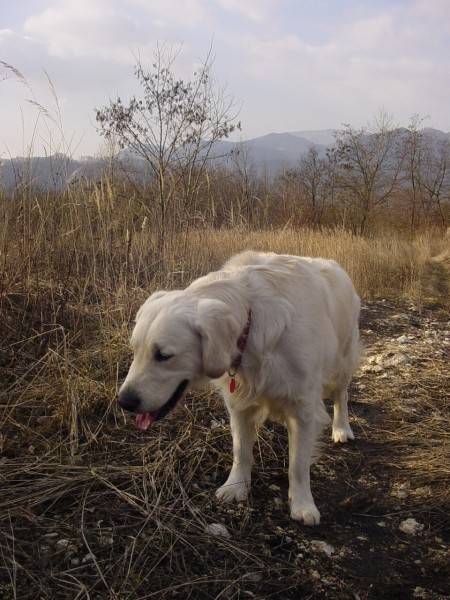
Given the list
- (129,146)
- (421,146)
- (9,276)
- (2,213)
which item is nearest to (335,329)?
(9,276)

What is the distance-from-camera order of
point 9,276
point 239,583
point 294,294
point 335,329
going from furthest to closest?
point 9,276 → point 335,329 → point 294,294 → point 239,583

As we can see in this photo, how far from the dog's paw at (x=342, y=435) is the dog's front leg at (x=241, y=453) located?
0.78m

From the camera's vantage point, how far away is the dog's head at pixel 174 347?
6.21ft

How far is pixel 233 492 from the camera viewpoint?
7.99 ft

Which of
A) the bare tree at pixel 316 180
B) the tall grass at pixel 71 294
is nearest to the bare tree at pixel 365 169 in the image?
the bare tree at pixel 316 180

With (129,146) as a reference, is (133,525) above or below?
below

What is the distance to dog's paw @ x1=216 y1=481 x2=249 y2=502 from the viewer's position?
2412mm

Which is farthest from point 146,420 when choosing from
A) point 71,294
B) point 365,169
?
point 365,169

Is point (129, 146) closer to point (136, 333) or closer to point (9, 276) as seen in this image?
point (9, 276)

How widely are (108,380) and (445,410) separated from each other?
7.49 ft

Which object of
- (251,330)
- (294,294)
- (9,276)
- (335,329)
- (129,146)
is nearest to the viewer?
(251,330)

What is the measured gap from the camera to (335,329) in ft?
9.00

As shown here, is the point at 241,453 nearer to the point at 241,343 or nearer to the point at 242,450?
the point at 242,450

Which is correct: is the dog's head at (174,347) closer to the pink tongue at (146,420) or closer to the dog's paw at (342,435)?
the pink tongue at (146,420)
